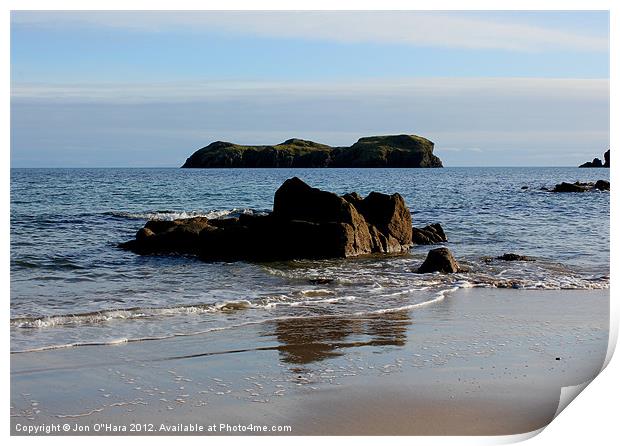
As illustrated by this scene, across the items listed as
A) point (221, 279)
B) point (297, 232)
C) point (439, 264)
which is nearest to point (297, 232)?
point (297, 232)

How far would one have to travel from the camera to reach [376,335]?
10047mm

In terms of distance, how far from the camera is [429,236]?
24.0 m

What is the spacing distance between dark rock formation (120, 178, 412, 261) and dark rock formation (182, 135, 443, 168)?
361 feet

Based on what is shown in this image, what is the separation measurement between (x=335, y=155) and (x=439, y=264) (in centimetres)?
12282

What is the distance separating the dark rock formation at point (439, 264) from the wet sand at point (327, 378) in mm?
5624

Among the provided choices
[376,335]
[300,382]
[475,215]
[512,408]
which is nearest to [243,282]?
[376,335]

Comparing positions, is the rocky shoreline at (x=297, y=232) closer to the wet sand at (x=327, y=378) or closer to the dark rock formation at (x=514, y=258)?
the dark rock formation at (x=514, y=258)

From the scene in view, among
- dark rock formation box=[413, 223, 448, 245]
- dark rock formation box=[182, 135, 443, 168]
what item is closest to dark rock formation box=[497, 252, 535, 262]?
dark rock formation box=[413, 223, 448, 245]

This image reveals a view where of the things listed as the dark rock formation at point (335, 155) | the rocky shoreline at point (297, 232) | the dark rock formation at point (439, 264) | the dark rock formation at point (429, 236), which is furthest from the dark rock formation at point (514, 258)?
the dark rock formation at point (335, 155)

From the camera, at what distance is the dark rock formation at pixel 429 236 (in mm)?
23641

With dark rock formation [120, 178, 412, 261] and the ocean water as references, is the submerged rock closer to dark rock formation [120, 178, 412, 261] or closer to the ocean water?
the ocean water

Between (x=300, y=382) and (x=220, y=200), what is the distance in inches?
1607

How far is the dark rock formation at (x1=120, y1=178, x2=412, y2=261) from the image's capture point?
20000 millimetres
